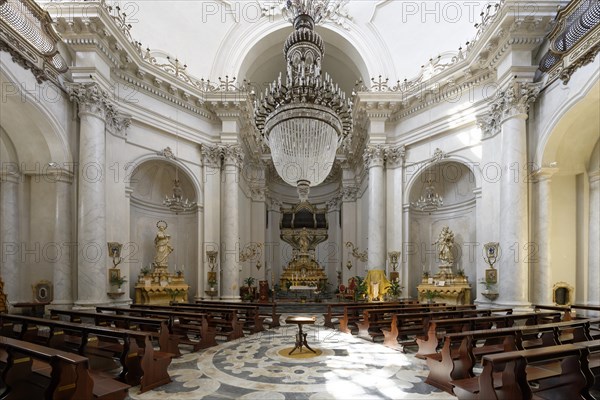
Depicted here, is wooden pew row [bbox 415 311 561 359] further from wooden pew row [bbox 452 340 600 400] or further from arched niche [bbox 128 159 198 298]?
arched niche [bbox 128 159 198 298]

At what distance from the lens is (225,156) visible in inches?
554

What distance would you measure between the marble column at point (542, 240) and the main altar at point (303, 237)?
10209 mm

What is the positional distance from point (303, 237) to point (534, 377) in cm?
1544

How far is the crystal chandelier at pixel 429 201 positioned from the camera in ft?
40.9

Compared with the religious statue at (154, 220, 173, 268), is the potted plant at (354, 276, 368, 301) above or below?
below

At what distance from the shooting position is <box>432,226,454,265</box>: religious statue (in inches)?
478

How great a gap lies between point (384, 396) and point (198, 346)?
12.7ft

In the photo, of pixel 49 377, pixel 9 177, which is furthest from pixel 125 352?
pixel 9 177

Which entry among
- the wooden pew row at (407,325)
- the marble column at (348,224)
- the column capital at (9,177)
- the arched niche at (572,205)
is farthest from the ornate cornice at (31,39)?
the marble column at (348,224)

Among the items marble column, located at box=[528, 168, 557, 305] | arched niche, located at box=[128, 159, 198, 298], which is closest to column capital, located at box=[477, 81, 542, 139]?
marble column, located at box=[528, 168, 557, 305]

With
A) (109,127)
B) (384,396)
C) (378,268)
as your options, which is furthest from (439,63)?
(384,396)

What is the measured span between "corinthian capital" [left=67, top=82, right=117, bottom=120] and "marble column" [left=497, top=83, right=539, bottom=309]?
10.6 m

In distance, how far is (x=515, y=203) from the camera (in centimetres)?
918

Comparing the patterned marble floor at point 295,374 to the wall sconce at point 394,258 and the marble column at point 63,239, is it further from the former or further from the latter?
→ the wall sconce at point 394,258
